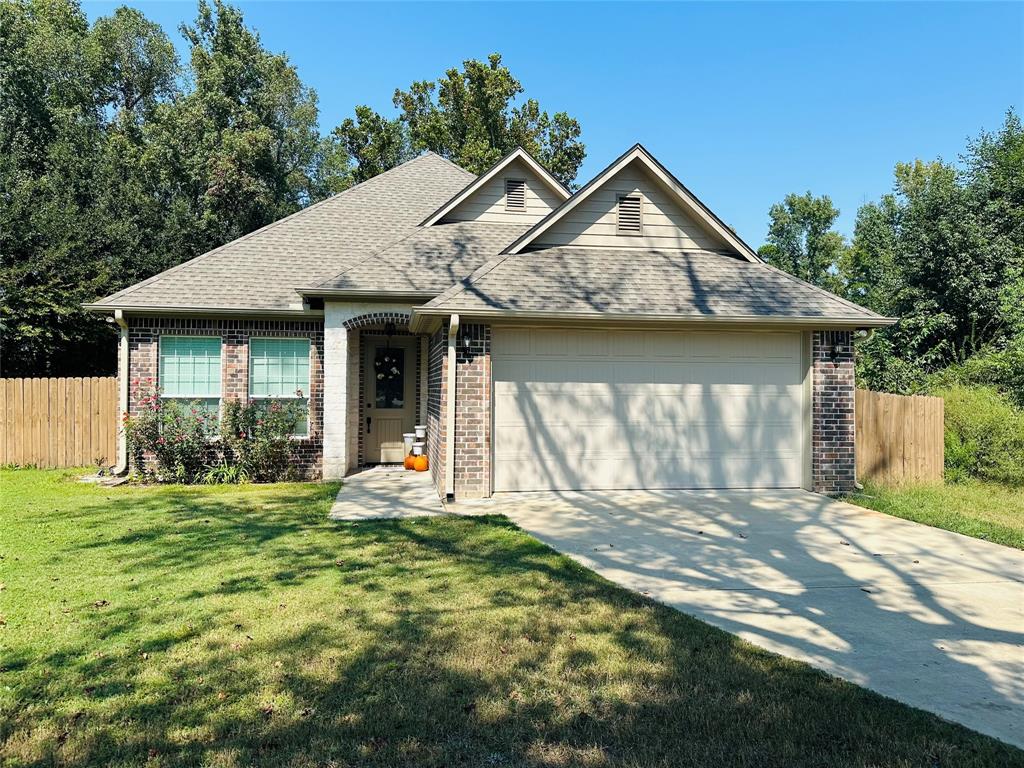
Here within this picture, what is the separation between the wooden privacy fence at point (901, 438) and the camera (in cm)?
1045

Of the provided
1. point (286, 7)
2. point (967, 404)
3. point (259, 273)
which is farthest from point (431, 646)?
point (286, 7)

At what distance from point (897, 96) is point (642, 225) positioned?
7.88 m

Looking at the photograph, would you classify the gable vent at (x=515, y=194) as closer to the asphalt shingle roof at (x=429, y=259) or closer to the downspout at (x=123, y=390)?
the asphalt shingle roof at (x=429, y=259)

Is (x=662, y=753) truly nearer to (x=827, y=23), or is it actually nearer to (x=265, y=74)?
(x=827, y=23)

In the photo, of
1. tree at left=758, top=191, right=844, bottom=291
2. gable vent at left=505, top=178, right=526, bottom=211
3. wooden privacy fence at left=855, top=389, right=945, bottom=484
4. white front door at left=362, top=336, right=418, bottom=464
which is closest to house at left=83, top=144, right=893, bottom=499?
white front door at left=362, top=336, right=418, bottom=464

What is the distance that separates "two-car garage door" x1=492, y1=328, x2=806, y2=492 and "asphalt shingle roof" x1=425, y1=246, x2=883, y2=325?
589mm

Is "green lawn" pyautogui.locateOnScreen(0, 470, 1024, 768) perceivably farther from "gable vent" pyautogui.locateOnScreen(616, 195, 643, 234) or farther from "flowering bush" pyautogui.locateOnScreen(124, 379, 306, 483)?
"gable vent" pyautogui.locateOnScreen(616, 195, 643, 234)

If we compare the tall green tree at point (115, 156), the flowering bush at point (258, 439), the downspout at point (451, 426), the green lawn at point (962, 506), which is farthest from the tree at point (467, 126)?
the green lawn at point (962, 506)

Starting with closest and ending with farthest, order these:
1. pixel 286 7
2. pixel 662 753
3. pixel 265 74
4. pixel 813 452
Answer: pixel 662 753 < pixel 813 452 < pixel 286 7 < pixel 265 74

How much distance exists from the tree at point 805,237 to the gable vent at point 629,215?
33.7 metres

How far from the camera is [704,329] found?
9922mm

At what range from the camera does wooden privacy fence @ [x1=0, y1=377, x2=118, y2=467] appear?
505 inches

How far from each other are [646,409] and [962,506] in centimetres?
456

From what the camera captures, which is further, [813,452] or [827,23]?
[827,23]
